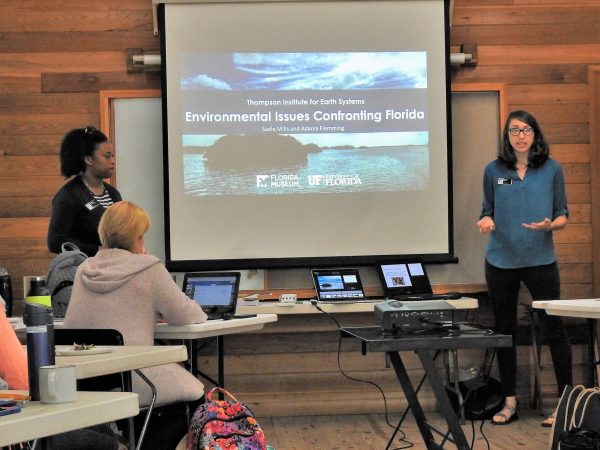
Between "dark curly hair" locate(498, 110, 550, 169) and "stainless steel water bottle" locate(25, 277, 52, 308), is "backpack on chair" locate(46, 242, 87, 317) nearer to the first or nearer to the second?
"stainless steel water bottle" locate(25, 277, 52, 308)

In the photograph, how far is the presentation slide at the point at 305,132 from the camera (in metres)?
5.61

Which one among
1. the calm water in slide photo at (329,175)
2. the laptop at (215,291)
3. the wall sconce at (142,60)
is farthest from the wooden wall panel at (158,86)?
the laptop at (215,291)

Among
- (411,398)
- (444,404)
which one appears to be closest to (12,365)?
(444,404)

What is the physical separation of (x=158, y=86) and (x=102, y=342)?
2.71 metres

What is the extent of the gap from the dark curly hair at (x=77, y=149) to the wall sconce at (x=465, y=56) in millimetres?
2115

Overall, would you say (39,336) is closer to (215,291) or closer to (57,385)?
(57,385)

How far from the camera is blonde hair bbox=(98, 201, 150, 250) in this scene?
366 cm

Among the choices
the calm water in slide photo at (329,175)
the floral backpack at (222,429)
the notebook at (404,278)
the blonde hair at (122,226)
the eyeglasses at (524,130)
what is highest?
the eyeglasses at (524,130)

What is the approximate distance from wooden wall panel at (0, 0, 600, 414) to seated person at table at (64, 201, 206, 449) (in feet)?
6.98

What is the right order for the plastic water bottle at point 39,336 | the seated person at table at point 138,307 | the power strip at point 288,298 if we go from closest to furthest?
the plastic water bottle at point 39,336 < the seated person at table at point 138,307 < the power strip at point 288,298

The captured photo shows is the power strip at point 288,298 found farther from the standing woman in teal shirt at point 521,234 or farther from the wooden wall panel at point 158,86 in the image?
the standing woman in teal shirt at point 521,234

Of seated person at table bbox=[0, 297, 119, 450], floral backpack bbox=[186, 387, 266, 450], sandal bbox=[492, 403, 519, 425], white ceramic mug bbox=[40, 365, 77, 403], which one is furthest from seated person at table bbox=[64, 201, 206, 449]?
sandal bbox=[492, 403, 519, 425]

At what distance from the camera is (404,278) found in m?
5.58

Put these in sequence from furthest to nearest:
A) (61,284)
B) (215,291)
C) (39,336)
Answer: (215,291) → (61,284) → (39,336)
